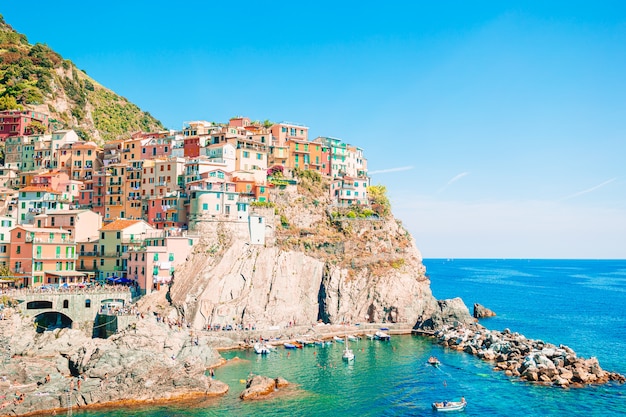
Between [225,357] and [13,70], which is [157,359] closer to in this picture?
[225,357]

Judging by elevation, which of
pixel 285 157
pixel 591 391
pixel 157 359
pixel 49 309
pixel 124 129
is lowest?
pixel 591 391

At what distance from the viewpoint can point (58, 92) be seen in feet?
438

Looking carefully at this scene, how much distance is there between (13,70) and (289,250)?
3320 inches

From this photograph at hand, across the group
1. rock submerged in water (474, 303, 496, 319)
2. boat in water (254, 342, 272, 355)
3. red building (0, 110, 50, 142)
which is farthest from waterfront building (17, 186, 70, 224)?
rock submerged in water (474, 303, 496, 319)

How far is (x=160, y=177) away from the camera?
93.4 meters

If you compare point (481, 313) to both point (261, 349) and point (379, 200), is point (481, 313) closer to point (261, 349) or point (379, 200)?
point (379, 200)

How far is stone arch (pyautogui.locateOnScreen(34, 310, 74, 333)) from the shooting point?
70.5m

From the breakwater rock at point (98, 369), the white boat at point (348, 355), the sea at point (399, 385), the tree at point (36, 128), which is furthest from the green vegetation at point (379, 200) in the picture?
the tree at point (36, 128)

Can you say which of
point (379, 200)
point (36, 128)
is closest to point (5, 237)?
point (36, 128)

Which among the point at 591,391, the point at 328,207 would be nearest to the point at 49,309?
the point at 328,207

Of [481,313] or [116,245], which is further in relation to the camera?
[481,313]

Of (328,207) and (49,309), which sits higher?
(328,207)

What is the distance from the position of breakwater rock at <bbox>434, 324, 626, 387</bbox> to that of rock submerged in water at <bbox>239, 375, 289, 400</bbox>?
25834 millimetres

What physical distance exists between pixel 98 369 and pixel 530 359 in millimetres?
45803
